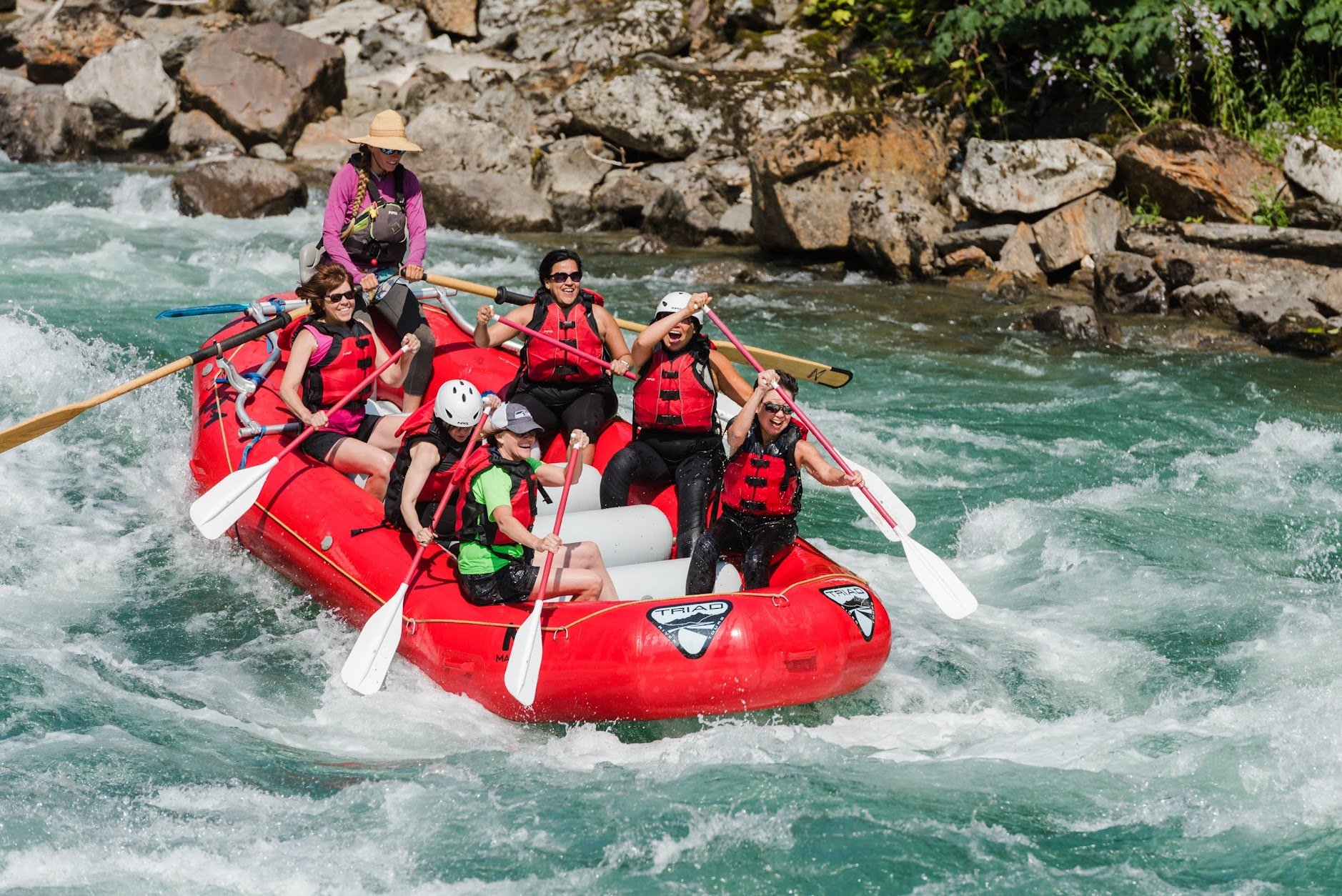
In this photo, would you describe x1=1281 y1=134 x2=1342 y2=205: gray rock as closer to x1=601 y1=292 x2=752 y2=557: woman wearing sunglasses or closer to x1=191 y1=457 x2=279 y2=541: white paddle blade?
x1=601 y1=292 x2=752 y2=557: woman wearing sunglasses

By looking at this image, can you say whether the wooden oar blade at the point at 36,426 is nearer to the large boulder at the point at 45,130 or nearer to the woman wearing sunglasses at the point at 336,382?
the woman wearing sunglasses at the point at 336,382

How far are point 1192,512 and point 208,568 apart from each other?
511cm

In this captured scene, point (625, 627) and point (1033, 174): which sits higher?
point (1033, 174)

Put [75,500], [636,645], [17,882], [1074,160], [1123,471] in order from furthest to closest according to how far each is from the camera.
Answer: [1074,160], [1123,471], [75,500], [636,645], [17,882]

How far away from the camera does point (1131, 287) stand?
10.9 m

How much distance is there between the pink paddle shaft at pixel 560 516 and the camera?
15.7 feet

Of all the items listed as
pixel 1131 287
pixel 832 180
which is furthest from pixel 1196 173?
pixel 832 180

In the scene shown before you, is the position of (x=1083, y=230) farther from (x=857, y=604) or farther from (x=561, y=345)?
(x=857, y=604)

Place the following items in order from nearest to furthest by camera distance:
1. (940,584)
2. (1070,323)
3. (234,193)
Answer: (940,584), (1070,323), (234,193)

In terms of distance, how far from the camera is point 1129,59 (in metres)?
12.3

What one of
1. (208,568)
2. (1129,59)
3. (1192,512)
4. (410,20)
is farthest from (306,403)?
(410,20)

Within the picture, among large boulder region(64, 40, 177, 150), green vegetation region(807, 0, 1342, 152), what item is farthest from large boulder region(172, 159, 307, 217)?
green vegetation region(807, 0, 1342, 152)

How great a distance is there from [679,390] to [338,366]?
65.7 inches

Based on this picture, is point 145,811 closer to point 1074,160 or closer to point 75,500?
point 75,500
